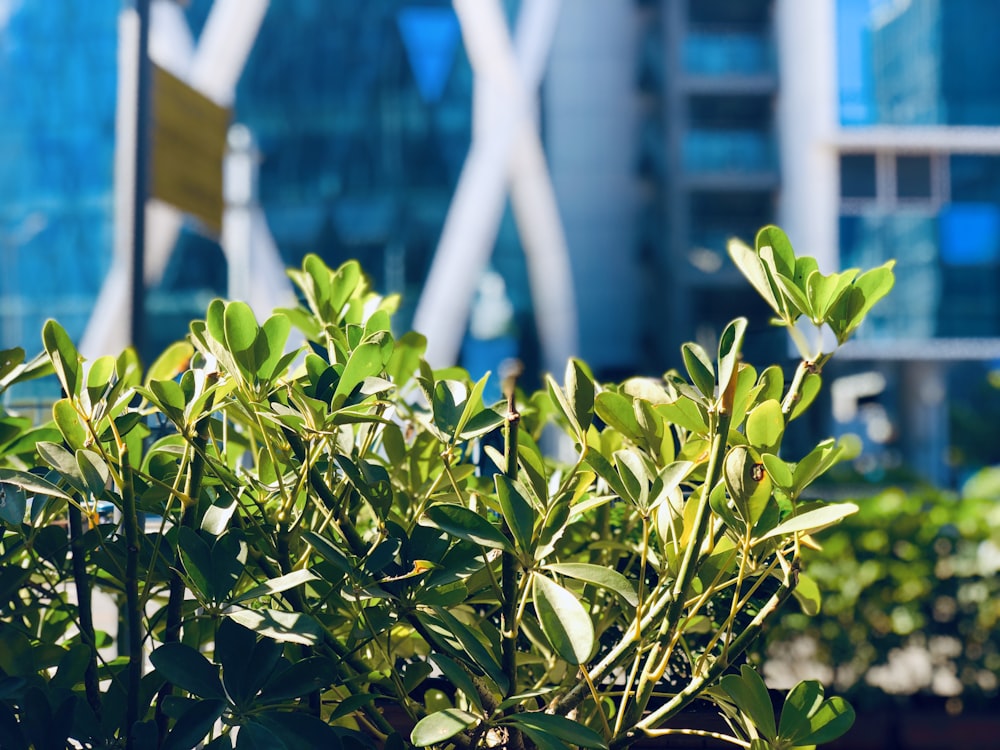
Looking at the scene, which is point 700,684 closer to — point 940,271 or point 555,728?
point 555,728

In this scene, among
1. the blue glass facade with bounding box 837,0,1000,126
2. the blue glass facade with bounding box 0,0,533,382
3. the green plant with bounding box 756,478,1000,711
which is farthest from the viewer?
the blue glass facade with bounding box 0,0,533,382

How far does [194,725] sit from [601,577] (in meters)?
0.22

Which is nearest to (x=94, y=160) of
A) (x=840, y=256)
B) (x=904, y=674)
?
(x=840, y=256)

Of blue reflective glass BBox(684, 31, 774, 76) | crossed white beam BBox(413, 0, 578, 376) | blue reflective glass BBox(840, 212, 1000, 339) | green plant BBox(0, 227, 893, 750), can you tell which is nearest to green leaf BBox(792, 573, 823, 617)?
green plant BBox(0, 227, 893, 750)

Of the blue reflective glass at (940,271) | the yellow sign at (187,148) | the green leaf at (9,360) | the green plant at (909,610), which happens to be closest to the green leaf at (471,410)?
the green leaf at (9,360)

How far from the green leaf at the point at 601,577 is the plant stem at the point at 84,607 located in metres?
0.28

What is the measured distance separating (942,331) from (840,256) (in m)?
1.88

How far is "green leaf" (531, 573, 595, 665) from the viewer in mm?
470

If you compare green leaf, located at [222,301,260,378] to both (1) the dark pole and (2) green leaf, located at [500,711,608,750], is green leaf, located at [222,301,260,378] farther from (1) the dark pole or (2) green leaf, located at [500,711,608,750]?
(1) the dark pole

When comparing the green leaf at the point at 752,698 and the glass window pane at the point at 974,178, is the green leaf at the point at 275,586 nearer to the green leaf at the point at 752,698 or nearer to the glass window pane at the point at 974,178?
the green leaf at the point at 752,698

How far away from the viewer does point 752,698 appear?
543 millimetres

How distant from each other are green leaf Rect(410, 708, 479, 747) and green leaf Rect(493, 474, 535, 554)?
0.09m

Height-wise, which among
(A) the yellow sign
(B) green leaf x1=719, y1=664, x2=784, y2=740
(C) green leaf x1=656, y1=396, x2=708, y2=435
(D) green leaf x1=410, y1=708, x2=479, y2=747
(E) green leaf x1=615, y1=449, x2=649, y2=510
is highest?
(A) the yellow sign

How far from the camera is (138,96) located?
3467mm
